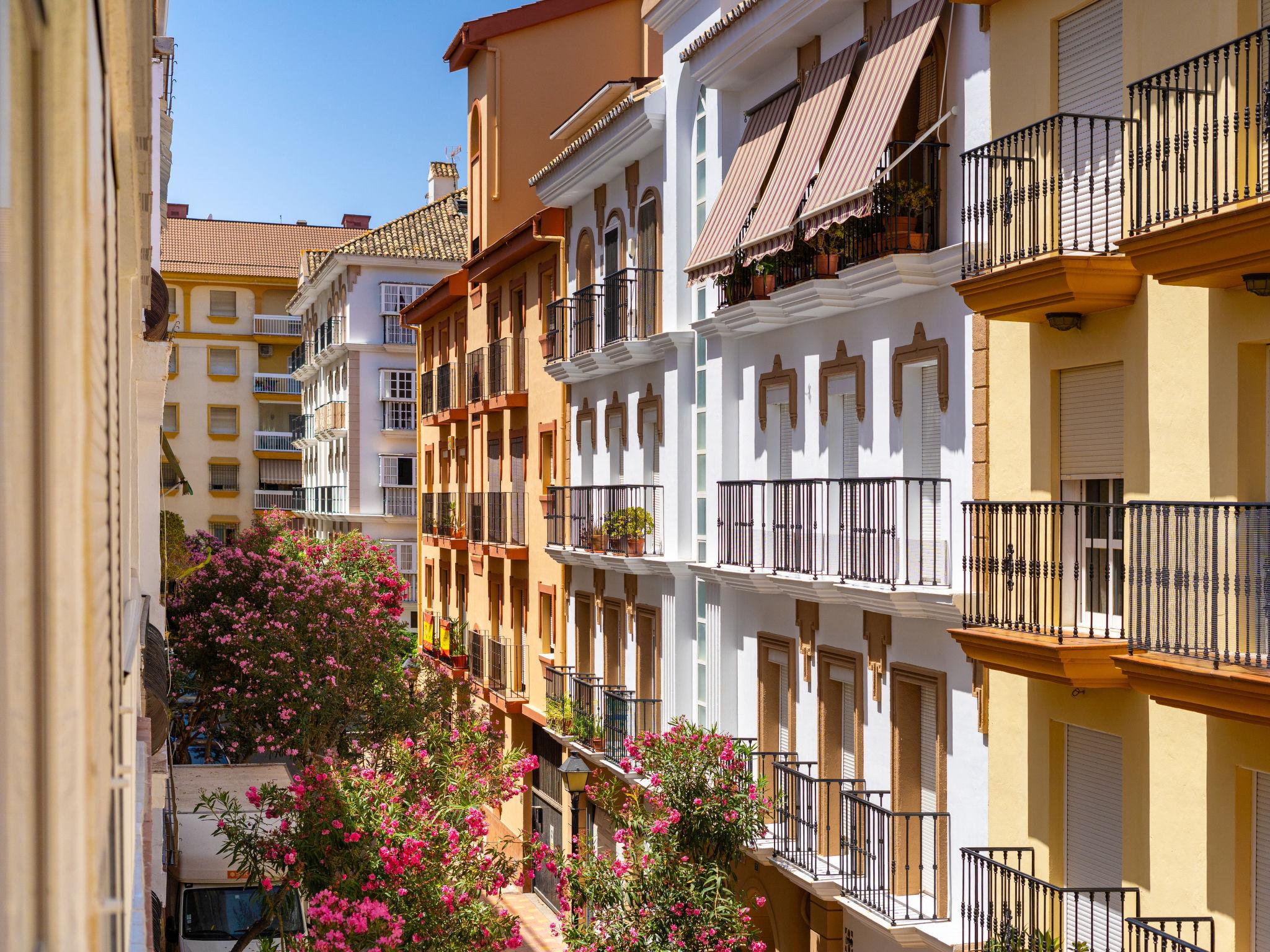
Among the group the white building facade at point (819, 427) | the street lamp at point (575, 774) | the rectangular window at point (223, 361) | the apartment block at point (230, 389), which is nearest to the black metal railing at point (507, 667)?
the white building facade at point (819, 427)

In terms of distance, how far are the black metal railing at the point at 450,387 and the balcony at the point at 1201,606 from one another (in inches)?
1108

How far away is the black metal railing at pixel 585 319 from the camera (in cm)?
2653

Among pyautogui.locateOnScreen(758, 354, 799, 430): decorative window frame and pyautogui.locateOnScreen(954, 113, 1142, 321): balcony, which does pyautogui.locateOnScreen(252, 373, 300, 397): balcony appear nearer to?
pyautogui.locateOnScreen(758, 354, 799, 430): decorative window frame

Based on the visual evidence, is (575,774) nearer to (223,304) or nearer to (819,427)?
(819,427)

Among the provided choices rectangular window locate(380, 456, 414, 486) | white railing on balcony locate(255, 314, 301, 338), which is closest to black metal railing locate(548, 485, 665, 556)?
rectangular window locate(380, 456, 414, 486)

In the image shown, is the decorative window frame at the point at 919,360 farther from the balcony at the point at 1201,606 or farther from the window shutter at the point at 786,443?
the balcony at the point at 1201,606

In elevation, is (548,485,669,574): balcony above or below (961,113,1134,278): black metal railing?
below

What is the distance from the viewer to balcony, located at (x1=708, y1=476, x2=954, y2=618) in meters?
15.1

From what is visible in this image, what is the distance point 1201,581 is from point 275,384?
6357cm

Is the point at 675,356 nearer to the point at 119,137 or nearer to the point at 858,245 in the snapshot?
the point at 858,245

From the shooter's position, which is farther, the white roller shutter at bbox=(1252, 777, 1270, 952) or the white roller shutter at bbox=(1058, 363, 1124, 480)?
the white roller shutter at bbox=(1058, 363, 1124, 480)

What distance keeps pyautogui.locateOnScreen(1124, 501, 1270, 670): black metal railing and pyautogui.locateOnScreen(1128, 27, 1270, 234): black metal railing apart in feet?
7.12

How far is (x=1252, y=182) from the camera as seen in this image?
406 inches

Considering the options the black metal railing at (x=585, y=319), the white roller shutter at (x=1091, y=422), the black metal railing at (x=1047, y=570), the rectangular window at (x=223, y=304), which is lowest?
the black metal railing at (x=1047, y=570)
